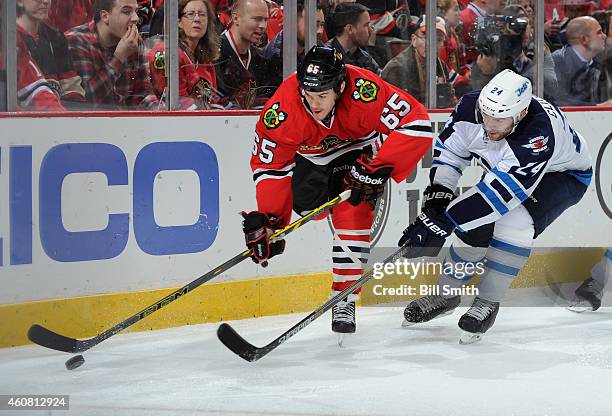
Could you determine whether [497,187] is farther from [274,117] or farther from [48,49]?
[48,49]

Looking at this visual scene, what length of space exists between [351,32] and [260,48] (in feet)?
1.69

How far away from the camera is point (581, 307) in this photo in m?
5.13

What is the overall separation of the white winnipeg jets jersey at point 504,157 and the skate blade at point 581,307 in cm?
88

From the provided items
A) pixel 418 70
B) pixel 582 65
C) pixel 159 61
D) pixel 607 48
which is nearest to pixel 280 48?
pixel 159 61

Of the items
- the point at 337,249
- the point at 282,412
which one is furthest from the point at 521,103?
the point at 282,412

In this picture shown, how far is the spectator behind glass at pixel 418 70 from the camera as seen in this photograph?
5.71 m

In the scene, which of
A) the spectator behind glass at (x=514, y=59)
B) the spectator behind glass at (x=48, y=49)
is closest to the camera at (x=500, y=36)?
the spectator behind glass at (x=514, y=59)

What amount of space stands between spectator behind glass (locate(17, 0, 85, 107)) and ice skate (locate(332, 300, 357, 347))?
52.7 inches

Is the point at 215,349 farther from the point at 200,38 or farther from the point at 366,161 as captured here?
the point at 200,38

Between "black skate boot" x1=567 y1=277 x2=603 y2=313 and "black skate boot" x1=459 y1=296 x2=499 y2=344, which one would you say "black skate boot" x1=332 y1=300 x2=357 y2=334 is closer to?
"black skate boot" x1=459 y1=296 x2=499 y2=344

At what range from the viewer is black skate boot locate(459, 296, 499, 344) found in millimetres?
4254

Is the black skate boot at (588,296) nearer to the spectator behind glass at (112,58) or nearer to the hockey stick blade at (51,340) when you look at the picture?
the spectator behind glass at (112,58)

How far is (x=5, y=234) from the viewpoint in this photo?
416 cm

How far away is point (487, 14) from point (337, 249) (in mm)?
2196
